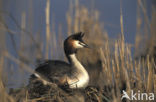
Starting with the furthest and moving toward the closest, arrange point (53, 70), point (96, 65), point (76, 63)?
point (96, 65) → point (76, 63) → point (53, 70)

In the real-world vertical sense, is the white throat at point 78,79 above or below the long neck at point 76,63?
below

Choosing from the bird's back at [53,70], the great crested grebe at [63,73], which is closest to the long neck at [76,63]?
the great crested grebe at [63,73]

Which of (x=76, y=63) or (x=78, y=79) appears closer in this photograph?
(x=78, y=79)

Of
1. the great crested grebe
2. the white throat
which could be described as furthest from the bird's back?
the white throat

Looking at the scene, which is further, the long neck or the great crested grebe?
the long neck

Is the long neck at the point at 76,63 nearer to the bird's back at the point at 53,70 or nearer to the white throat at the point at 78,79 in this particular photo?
the white throat at the point at 78,79

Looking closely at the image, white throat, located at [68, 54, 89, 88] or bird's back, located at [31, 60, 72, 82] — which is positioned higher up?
bird's back, located at [31, 60, 72, 82]

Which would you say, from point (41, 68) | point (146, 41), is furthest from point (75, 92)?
point (146, 41)

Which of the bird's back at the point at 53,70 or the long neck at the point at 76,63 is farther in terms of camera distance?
the long neck at the point at 76,63

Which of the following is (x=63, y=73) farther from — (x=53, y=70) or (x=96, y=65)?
(x=96, y=65)

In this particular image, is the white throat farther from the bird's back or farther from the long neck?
the bird's back

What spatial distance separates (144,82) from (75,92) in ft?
2.46

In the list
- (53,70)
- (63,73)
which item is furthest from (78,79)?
(53,70)

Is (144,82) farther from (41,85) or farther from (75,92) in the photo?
Result: (41,85)
